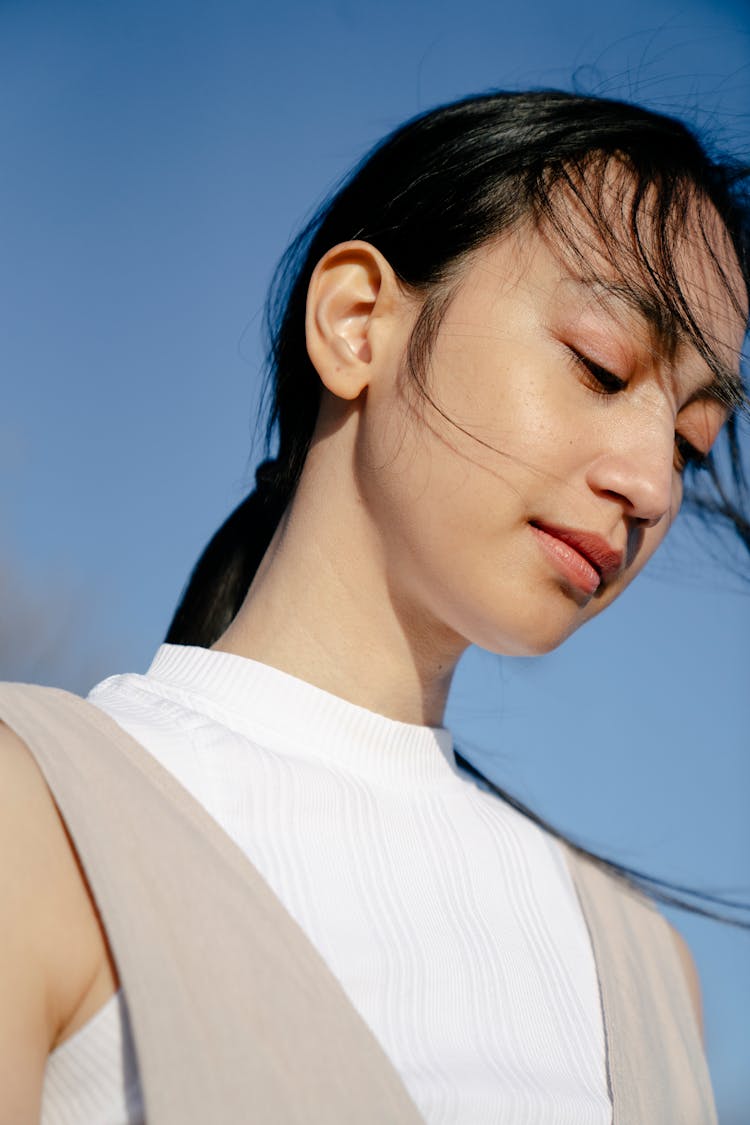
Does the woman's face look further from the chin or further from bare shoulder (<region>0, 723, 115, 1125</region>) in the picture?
bare shoulder (<region>0, 723, 115, 1125</region>)

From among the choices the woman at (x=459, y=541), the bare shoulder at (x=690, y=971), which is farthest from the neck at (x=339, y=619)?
the bare shoulder at (x=690, y=971)

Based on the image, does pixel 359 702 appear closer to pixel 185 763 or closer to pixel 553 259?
pixel 185 763

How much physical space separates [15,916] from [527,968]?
0.52 meters

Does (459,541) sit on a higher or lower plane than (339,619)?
higher

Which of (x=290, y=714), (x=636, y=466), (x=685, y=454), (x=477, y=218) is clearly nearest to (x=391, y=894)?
(x=290, y=714)

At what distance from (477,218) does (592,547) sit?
34 cm

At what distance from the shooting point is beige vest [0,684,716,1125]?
0.77 meters

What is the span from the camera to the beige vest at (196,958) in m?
0.77

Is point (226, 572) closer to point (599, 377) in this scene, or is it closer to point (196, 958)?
point (599, 377)

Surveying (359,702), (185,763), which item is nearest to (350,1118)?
(185,763)

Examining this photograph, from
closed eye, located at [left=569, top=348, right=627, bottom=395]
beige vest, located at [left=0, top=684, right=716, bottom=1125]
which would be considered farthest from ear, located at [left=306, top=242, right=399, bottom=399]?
beige vest, located at [left=0, top=684, right=716, bottom=1125]

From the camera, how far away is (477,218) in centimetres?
115

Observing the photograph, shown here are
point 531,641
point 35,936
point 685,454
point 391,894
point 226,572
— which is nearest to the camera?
point 35,936

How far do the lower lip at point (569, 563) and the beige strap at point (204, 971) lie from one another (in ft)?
1.29
